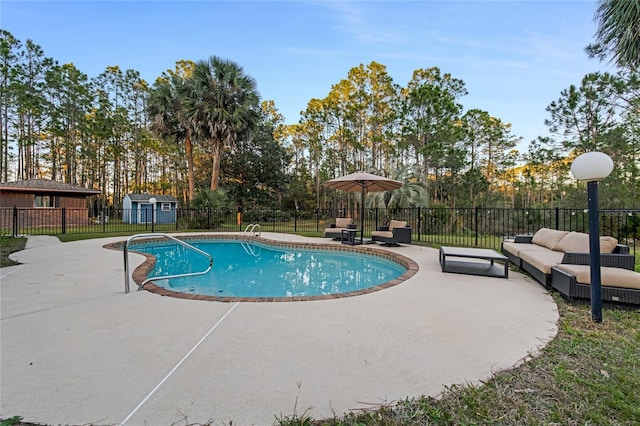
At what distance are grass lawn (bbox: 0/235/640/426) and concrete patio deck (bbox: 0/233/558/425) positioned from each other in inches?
4.1

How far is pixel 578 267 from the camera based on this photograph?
11.9ft

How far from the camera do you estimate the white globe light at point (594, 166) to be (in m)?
2.91

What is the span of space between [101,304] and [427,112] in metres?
17.1

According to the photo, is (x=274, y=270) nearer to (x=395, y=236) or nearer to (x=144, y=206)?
(x=395, y=236)

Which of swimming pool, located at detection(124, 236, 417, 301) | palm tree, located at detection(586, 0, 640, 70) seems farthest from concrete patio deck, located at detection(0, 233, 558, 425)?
palm tree, located at detection(586, 0, 640, 70)

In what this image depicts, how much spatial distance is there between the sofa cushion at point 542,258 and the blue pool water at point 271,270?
7.08ft

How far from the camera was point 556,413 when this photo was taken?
1555 millimetres

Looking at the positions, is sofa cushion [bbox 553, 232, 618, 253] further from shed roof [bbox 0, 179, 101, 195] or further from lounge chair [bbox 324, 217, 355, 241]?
shed roof [bbox 0, 179, 101, 195]

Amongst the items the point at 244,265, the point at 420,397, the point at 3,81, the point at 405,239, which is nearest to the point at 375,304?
the point at 420,397

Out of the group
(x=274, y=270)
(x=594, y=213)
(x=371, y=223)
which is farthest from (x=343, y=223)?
(x=594, y=213)

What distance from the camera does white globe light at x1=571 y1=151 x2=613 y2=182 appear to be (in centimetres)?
291

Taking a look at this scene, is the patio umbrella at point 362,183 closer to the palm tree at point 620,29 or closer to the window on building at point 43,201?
the palm tree at point 620,29

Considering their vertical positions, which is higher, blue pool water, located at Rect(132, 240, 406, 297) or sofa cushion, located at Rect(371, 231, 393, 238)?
sofa cushion, located at Rect(371, 231, 393, 238)

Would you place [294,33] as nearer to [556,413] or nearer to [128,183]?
[556,413]
